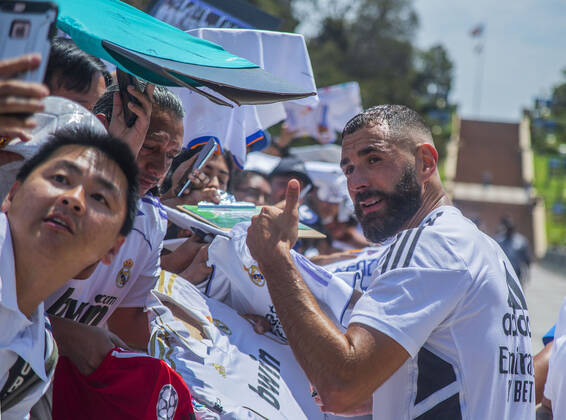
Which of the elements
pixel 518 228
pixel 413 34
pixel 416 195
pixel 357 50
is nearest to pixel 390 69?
pixel 357 50

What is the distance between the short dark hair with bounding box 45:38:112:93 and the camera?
2395mm

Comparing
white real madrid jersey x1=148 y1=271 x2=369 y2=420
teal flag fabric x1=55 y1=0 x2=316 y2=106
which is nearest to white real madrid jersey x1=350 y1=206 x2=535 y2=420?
white real madrid jersey x1=148 y1=271 x2=369 y2=420

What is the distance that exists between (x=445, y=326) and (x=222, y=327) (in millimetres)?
980

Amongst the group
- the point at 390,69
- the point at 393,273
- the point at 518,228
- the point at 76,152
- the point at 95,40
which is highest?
the point at 95,40

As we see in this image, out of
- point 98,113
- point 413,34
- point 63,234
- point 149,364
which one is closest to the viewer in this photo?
point 63,234

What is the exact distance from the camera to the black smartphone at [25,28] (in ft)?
3.88

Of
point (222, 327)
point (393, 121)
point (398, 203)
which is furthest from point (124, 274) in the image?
point (393, 121)

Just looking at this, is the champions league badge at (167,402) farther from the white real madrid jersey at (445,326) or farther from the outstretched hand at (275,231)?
the white real madrid jersey at (445,326)

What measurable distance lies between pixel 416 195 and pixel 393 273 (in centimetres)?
53

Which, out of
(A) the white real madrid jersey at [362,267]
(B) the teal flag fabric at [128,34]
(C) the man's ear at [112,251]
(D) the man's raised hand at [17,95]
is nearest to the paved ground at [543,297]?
(A) the white real madrid jersey at [362,267]

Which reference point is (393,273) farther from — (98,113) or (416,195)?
(98,113)

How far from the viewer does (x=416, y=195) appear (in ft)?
7.96

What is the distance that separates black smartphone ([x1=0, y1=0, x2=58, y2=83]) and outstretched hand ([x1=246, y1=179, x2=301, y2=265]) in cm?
101

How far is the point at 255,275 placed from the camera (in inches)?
108
